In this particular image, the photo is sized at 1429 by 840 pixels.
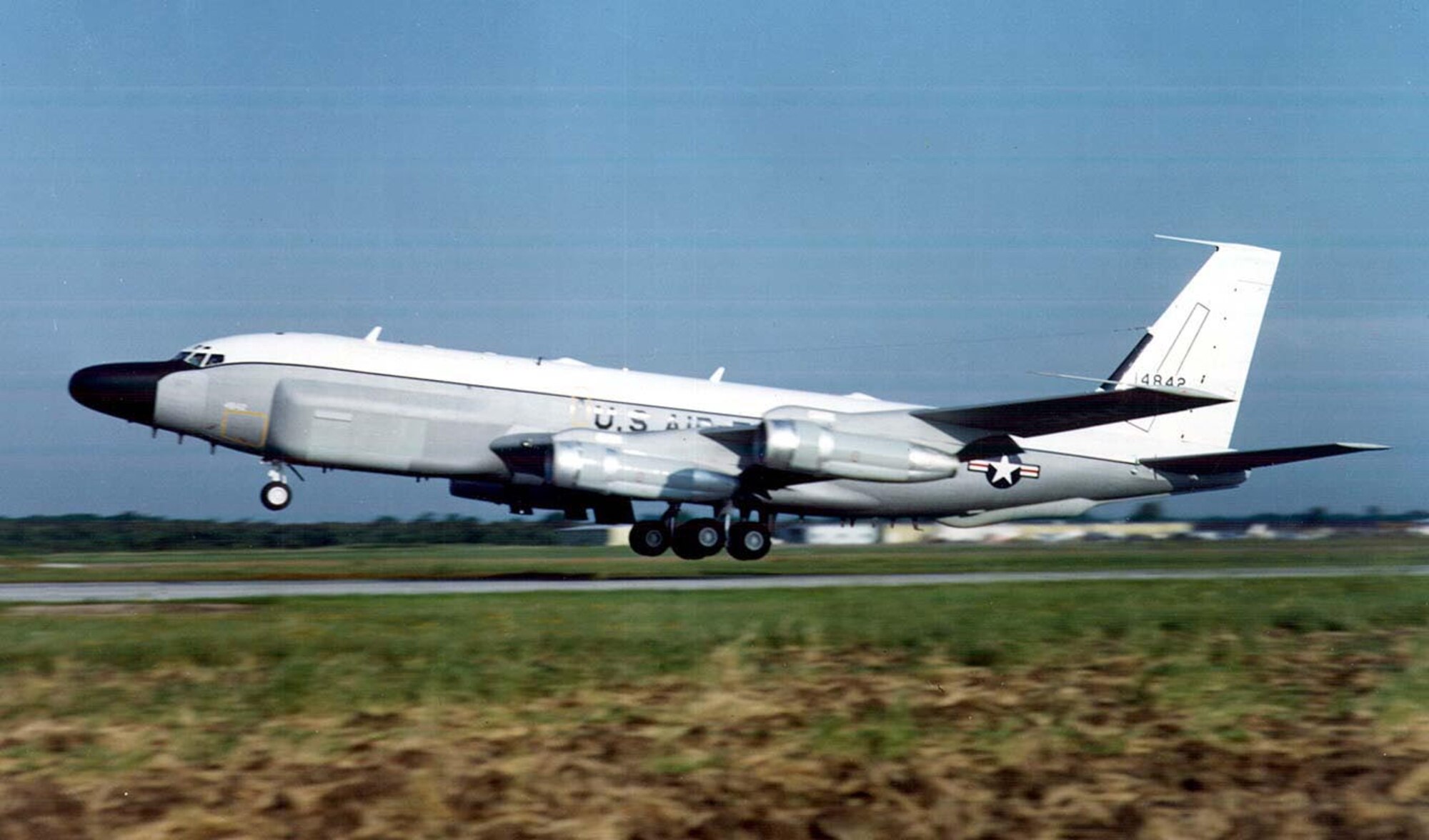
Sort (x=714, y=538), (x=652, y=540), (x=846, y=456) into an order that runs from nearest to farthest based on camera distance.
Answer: (x=846, y=456) → (x=714, y=538) → (x=652, y=540)

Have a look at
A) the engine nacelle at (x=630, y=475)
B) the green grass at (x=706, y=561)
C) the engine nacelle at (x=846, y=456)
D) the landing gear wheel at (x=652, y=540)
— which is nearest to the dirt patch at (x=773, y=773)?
the engine nacelle at (x=630, y=475)

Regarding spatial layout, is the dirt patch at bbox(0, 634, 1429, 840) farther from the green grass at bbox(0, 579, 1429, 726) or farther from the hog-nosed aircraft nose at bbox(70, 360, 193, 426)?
the hog-nosed aircraft nose at bbox(70, 360, 193, 426)

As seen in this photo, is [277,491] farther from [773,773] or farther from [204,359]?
[773,773]

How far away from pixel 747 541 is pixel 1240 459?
10824 millimetres

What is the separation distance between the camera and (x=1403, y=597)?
1867 cm

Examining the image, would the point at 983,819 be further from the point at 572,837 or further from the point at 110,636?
the point at 110,636

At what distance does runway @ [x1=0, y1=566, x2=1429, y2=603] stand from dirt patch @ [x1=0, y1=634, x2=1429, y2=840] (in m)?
9.57

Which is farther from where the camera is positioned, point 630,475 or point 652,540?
point 652,540

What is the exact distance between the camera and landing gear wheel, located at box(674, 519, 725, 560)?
102 feet

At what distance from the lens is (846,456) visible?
2973 centimetres

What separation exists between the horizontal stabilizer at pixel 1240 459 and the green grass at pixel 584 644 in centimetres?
1112

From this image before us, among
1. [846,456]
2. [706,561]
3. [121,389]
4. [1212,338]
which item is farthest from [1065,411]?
[121,389]

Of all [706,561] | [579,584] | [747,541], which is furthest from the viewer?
[706,561]

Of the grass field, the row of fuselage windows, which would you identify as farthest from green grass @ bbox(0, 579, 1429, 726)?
the row of fuselage windows
